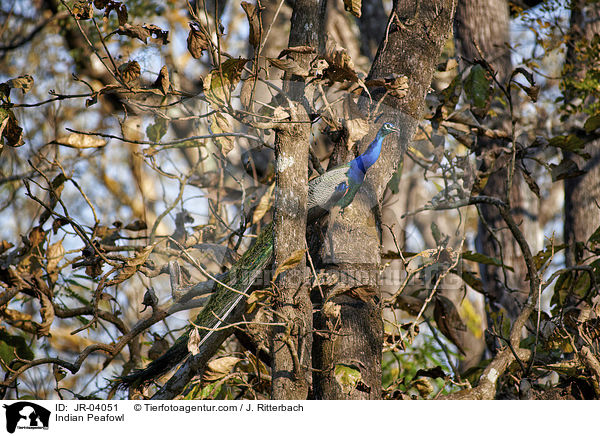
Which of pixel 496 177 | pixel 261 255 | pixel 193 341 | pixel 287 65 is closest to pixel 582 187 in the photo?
pixel 496 177

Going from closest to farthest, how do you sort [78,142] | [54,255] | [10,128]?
[10,128] < [78,142] < [54,255]

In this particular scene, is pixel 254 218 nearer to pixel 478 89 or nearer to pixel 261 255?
pixel 261 255

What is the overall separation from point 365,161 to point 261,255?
0.54m

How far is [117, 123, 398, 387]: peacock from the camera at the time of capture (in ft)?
7.00

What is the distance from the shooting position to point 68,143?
2.10m

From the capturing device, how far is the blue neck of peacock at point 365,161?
219 cm

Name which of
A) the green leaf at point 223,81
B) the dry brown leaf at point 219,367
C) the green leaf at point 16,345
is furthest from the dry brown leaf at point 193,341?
the green leaf at point 16,345

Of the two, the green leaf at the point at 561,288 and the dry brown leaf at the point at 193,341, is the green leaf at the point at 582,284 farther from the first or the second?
the dry brown leaf at the point at 193,341

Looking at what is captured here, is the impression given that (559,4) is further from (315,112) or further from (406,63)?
(315,112)

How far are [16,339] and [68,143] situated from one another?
1.06 meters
